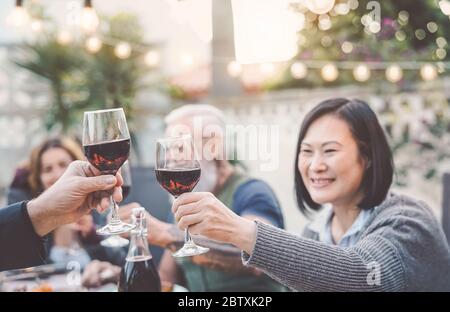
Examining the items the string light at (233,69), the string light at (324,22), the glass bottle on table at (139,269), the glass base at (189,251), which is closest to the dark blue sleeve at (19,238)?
the glass bottle on table at (139,269)

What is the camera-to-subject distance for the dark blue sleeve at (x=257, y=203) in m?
1.60

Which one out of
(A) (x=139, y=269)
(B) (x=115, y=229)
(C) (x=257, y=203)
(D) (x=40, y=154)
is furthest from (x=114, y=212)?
(D) (x=40, y=154)

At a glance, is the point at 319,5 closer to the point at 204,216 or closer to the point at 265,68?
the point at 265,68

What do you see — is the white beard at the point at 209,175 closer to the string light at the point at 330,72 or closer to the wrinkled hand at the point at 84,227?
the wrinkled hand at the point at 84,227

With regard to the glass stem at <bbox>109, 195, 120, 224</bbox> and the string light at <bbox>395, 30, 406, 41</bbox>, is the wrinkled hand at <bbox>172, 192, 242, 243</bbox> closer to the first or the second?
the glass stem at <bbox>109, 195, 120, 224</bbox>

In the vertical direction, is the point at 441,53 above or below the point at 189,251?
above

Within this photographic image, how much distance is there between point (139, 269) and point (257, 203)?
40 cm

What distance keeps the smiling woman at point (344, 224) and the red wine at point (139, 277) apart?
1.06 ft

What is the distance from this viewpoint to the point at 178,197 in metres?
1.01

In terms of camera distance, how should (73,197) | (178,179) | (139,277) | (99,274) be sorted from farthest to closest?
(99,274)
(139,277)
(73,197)
(178,179)

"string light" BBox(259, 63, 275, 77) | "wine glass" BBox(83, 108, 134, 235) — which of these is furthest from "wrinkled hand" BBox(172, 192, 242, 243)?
"string light" BBox(259, 63, 275, 77)

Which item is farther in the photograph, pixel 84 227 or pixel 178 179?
pixel 84 227

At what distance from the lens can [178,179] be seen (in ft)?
3.30
